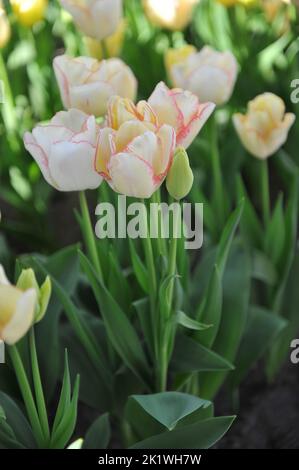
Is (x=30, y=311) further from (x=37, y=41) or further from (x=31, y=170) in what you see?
(x=37, y=41)

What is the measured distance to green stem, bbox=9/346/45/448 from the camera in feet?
2.64

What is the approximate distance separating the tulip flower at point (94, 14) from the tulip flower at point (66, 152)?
31 cm

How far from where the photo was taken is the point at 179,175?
0.76 metres

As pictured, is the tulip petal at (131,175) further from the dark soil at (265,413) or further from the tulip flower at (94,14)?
the dark soil at (265,413)

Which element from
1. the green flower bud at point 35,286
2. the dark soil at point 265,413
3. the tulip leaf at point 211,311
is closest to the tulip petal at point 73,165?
the green flower bud at point 35,286

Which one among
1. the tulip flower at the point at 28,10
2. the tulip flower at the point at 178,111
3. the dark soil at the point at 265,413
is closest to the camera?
the tulip flower at the point at 178,111

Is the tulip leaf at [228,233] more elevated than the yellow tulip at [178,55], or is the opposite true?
the yellow tulip at [178,55]

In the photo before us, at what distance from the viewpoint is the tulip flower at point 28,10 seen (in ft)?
4.22

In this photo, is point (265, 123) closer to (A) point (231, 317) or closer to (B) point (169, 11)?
(A) point (231, 317)

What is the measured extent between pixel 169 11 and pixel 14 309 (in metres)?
0.77

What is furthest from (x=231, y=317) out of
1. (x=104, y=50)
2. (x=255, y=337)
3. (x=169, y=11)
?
(x=169, y=11)

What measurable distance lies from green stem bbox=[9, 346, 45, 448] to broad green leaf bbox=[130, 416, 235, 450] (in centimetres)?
11

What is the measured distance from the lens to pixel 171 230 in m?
0.89

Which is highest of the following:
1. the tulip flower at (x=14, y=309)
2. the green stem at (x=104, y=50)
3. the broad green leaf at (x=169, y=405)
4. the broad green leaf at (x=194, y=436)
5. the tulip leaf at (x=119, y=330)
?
the green stem at (x=104, y=50)
